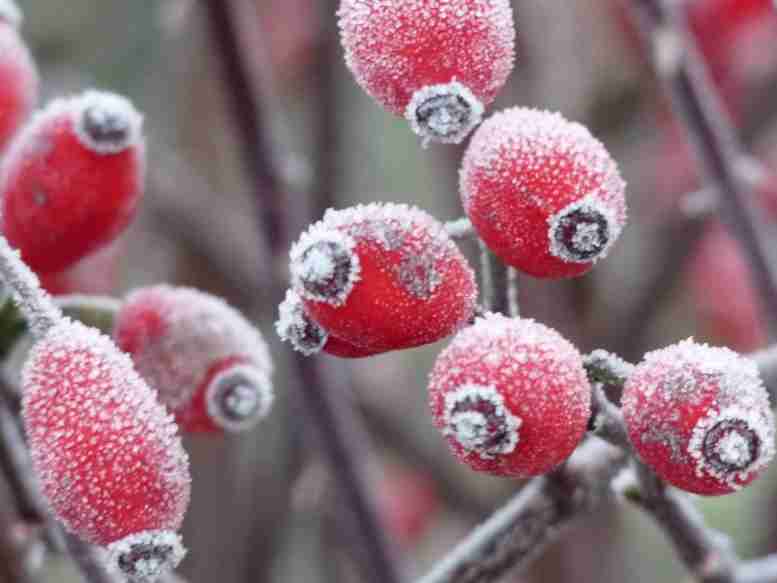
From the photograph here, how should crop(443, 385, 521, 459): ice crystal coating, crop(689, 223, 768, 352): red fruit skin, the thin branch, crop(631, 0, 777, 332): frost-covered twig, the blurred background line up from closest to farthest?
crop(443, 385, 521, 459): ice crystal coating → the thin branch → crop(631, 0, 777, 332): frost-covered twig → the blurred background → crop(689, 223, 768, 352): red fruit skin

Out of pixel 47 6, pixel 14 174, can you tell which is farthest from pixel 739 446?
pixel 47 6

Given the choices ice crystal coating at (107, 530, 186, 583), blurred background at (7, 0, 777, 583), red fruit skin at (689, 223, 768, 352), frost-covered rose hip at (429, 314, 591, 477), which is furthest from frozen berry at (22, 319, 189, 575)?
red fruit skin at (689, 223, 768, 352)

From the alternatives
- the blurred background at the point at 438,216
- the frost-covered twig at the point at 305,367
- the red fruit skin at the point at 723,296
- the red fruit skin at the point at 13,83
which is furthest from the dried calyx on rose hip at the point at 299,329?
the red fruit skin at the point at 723,296

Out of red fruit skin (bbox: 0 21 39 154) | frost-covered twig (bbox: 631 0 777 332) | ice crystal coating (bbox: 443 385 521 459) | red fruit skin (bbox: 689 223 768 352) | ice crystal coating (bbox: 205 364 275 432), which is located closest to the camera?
ice crystal coating (bbox: 443 385 521 459)

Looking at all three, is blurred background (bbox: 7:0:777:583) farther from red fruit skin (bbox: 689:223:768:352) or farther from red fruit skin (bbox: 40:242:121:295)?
red fruit skin (bbox: 40:242:121:295)

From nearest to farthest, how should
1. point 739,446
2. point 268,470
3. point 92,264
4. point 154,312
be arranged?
point 739,446 → point 154,312 → point 92,264 → point 268,470

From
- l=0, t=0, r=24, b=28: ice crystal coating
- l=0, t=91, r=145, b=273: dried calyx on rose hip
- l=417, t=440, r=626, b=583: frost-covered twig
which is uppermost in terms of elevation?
l=0, t=0, r=24, b=28: ice crystal coating

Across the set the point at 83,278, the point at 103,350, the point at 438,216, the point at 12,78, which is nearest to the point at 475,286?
the point at 103,350

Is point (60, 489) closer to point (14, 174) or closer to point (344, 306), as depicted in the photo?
point (344, 306)
